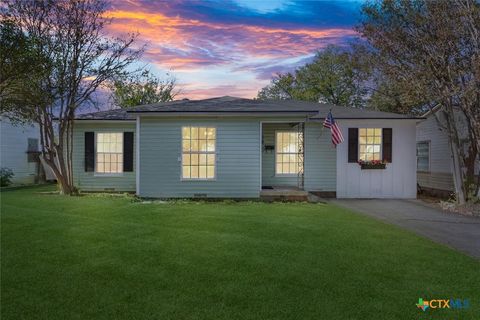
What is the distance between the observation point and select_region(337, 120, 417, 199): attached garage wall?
13.6 meters

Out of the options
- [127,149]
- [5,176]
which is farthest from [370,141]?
[5,176]

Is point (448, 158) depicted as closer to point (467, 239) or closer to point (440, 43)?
point (440, 43)

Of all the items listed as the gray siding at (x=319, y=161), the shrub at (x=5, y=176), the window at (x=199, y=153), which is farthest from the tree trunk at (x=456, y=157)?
the shrub at (x=5, y=176)

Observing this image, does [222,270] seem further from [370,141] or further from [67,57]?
[67,57]

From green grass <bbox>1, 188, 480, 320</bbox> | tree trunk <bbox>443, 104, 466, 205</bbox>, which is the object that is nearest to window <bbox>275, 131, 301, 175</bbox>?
tree trunk <bbox>443, 104, 466, 205</bbox>

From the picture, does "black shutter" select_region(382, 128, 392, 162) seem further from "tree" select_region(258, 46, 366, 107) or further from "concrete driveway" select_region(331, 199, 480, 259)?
"tree" select_region(258, 46, 366, 107)

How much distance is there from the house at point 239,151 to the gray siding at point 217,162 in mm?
30

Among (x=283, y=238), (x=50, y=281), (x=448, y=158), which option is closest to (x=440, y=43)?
(x=448, y=158)

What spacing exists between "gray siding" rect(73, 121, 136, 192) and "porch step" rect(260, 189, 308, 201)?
203 inches

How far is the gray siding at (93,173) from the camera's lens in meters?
14.6

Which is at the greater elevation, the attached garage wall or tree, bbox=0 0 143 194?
tree, bbox=0 0 143 194

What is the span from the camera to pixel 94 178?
1476 cm

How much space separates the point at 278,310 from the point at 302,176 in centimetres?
979

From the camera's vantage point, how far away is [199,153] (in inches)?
493
